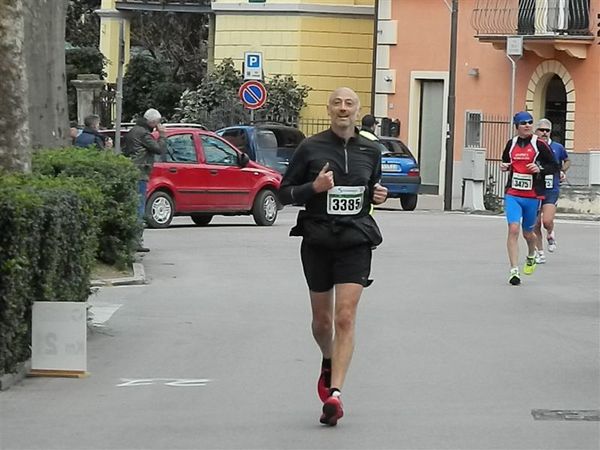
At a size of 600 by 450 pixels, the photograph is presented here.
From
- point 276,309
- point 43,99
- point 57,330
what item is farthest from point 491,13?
point 57,330

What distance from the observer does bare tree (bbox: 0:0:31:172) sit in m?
12.6

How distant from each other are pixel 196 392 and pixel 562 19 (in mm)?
28919

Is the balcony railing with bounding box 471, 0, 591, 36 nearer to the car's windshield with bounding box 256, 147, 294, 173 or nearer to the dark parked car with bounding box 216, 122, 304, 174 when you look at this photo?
the dark parked car with bounding box 216, 122, 304, 174

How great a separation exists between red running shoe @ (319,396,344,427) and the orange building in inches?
1057

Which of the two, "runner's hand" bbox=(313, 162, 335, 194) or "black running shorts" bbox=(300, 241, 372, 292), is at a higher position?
"runner's hand" bbox=(313, 162, 335, 194)

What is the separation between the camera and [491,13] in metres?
40.0

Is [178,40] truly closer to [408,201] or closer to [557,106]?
[557,106]

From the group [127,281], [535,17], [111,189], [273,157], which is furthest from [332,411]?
[535,17]

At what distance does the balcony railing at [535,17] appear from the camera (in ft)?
125

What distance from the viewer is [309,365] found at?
12.1 meters

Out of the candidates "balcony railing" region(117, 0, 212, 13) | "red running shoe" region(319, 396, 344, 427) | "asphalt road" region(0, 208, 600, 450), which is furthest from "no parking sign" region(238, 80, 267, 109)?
"red running shoe" region(319, 396, 344, 427)

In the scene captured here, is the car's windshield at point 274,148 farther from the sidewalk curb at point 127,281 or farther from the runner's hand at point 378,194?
the runner's hand at point 378,194

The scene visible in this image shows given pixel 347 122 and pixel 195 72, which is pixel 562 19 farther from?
pixel 347 122

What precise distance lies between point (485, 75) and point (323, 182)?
3142cm
